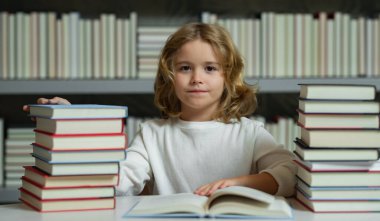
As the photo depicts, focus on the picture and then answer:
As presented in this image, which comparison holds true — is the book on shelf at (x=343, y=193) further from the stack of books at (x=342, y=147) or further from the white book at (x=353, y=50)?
the white book at (x=353, y=50)

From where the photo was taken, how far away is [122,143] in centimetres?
116

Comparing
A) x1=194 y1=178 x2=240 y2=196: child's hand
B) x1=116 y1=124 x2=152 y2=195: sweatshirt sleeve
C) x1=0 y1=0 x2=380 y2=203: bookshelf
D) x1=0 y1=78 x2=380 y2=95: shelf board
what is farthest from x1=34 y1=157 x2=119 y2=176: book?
x1=0 y1=0 x2=380 y2=203: bookshelf

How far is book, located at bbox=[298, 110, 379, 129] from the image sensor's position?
1.14 meters

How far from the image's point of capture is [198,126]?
1628mm

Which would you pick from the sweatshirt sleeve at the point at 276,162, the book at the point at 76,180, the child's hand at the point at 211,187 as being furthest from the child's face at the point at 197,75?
the book at the point at 76,180

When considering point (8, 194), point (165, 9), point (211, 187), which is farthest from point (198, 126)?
point (165, 9)

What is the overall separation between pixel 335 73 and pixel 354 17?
44cm

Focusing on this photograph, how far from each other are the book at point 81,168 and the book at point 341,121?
38cm

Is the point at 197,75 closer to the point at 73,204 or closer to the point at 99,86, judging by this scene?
the point at 73,204

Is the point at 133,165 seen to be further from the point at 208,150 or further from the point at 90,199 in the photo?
the point at 90,199

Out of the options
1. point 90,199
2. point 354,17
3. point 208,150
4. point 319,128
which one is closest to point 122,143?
point 90,199

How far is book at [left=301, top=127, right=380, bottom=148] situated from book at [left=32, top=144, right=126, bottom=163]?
0.37 meters

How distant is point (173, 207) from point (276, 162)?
17.0 inches

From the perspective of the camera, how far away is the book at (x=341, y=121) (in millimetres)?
1140
